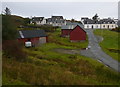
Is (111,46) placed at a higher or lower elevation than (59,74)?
higher

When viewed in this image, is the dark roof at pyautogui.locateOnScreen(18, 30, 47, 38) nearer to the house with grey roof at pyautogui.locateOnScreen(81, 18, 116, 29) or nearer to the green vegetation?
the green vegetation

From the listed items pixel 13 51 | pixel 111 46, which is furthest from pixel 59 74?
→ pixel 111 46

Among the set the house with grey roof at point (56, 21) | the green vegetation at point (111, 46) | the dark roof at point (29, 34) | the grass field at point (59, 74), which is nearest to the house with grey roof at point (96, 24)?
the house with grey roof at point (56, 21)

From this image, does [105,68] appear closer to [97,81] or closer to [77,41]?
[97,81]

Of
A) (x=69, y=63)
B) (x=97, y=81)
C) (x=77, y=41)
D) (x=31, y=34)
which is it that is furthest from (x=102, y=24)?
(x=97, y=81)

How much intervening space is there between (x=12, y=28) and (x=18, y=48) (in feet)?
9.68

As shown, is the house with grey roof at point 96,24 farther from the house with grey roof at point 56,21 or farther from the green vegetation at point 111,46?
the green vegetation at point 111,46

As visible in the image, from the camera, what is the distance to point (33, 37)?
141 feet

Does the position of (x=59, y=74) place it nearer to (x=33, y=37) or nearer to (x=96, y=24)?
(x=33, y=37)

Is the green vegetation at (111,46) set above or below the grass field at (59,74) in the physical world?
above

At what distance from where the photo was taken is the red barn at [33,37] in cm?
4123

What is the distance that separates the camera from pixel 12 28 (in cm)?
2709

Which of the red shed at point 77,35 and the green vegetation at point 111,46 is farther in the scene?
the red shed at point 77,35

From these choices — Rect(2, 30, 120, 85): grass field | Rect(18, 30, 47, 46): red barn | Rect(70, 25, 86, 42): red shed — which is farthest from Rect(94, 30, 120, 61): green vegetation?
Rect(18, 30, 47, 46): red barn
